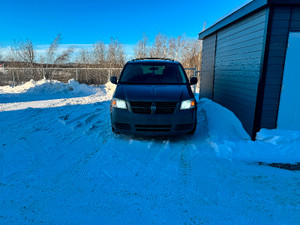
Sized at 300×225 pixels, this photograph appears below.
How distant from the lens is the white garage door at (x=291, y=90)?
4402 millimetres

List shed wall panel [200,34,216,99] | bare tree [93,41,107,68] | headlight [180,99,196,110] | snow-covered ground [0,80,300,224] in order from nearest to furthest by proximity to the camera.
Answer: snow-covered ground [0,80,300,224] → headlight [180,99,196,110] → shed wall panel [200,34,216,99] → bare tree [93,41,107,68]

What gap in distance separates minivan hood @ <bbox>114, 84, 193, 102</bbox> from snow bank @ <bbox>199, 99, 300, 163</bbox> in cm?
129

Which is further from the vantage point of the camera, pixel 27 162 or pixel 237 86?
pixel 237 86

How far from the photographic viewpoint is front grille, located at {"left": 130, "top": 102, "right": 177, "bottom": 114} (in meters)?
4.01

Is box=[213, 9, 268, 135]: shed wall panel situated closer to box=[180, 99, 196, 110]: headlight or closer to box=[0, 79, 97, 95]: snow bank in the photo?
box=[180, 99, 196, 110]: headlight

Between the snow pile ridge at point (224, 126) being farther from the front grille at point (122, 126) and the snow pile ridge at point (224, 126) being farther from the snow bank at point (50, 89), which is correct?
the snow bank at point (50, 89)

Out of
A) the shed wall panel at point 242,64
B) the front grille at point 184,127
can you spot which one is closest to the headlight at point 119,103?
the front grille at point 184,127

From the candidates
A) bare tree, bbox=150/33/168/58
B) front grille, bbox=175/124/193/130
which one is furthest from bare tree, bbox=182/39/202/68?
front grille, bbox=175/124/193/130

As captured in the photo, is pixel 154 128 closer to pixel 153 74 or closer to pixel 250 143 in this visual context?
pixel 153 74

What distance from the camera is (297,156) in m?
3.91

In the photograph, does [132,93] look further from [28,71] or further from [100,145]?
[28,71]

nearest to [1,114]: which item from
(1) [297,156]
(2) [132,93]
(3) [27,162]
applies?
(3) [27,162]

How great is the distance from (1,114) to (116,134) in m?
5.05

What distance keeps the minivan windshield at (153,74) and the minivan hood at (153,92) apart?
40 centimetres
